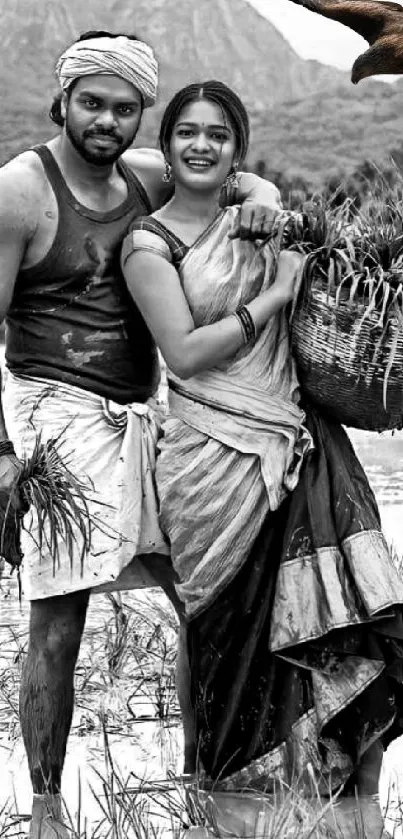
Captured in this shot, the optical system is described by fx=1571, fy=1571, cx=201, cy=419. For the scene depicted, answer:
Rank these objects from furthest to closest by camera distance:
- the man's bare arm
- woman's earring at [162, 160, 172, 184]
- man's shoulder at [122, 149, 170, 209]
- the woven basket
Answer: man's shoulder at [122, 149, 170, 209] < woman's earring at [162, 160, 172, 184] < the man's bare arm < the woven basket

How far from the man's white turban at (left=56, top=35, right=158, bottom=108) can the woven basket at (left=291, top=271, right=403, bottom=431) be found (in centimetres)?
61

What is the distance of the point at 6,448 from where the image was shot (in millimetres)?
3428

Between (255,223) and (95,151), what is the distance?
1.29 ft

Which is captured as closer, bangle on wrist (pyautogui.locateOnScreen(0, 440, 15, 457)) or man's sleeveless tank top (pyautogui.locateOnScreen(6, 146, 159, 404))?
bangle on wrist (pyautogui.locateOnScreen(0, 440, 15, 457))

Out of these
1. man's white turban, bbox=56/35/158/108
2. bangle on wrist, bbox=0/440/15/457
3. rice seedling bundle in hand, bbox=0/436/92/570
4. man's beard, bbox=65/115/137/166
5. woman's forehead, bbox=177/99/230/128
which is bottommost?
rice seedling bundle in hand, bbox=0/436/92/570

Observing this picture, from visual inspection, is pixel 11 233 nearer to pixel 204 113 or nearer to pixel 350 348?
pixel 204 113

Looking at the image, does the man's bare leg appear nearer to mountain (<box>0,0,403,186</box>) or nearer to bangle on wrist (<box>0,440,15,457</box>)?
bangle on wrist (<box>0,440,15,457</box>)

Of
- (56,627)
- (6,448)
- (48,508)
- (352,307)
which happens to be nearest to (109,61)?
(352,307)

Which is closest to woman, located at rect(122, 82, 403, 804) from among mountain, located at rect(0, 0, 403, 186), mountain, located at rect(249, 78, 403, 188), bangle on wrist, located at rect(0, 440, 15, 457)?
bangle on wrist, located at rect(0, 440, 15, 457)

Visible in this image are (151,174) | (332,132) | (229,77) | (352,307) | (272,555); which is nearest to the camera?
(352,307)

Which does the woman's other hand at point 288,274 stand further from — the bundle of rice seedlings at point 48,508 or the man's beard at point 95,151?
the bundle of rice seedlings at point 48,508

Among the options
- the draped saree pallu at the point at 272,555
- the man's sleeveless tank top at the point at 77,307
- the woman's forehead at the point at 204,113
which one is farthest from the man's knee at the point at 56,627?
the woman's forehead at the point at 204,113

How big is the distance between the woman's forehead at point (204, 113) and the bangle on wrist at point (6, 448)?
80cm

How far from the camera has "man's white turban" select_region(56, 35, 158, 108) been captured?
3443mm
